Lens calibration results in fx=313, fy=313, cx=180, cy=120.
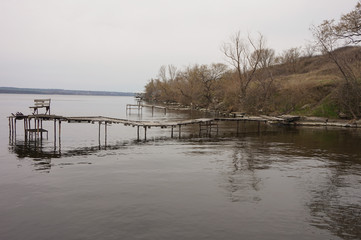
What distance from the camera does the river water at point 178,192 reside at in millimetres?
9938

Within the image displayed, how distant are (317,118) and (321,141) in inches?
613

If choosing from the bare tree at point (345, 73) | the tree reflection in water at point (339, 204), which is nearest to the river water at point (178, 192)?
the tree reflection in water at point (339, 204)

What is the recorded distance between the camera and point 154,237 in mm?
9383

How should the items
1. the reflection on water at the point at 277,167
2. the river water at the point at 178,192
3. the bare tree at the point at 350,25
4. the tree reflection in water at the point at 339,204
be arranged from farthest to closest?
1. the bare tree at the point at 350,25
2. the reflection on water at the point at 277,167
3. the tree reflection in water at the point at 339,204
4. the river water at the point at 178,192

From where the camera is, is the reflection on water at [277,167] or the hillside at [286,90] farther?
the hillside at [286,90]

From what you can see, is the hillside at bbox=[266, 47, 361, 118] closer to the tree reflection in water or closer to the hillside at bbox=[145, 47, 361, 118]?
the hillside at bbox=[145, 47, 361, 118]

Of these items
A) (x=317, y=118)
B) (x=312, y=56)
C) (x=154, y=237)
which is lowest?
(x=154, y=237)

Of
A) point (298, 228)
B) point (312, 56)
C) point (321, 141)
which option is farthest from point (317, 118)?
point (312, 56)

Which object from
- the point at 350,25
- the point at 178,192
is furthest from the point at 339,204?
the point at 350,25

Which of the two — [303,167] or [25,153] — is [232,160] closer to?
[303,167]

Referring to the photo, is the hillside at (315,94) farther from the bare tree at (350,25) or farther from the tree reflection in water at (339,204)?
the tree reflection in water at (339,204)

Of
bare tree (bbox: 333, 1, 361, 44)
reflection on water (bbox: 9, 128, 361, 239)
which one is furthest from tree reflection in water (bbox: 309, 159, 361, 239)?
bare tree (bbox: 333, 1, 361, 44)

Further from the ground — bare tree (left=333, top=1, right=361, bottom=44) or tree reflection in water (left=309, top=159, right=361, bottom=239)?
bare tree (left=333, top=1, right=361, bottom=44)

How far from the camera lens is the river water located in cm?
994
